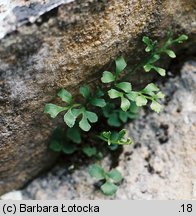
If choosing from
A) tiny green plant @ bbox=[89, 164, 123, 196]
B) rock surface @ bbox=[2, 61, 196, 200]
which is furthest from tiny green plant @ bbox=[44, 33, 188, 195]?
rock surface @ bbox=[2, 61, 196, 200]

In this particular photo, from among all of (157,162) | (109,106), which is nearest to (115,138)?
(109,106)

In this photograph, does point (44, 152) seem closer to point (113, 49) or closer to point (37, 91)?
point (37, 91)

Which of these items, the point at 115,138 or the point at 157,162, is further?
the point at 157,162

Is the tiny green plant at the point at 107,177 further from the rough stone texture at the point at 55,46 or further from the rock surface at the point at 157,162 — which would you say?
the rough stone texture at the point at 55,46

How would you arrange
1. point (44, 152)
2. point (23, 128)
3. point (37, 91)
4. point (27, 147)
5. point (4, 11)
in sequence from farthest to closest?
1. point (44, 152)
2. point (27, 147)
3. point (23, 128)
4. point (37, 91)
5. point (4, 11)

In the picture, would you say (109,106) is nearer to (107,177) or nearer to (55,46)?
(107,177)

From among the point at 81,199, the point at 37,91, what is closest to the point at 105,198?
the point at 81,199
